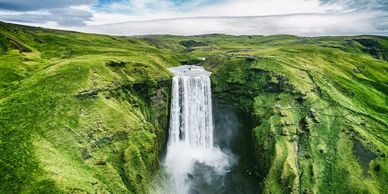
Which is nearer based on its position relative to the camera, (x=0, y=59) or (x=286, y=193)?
(x=286, y=193)

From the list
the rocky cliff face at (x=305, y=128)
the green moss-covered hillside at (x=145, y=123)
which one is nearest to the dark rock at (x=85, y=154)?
the green moss-covered hillside at (x=145, y=123)

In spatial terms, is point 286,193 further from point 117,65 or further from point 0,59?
point 0,59

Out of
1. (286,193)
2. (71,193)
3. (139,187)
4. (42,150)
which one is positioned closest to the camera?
(71,193)

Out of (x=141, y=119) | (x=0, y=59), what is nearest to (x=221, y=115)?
(x=141, y=119)

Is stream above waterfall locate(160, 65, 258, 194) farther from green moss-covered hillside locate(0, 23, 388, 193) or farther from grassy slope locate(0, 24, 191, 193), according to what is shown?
grassy slope locate(0, 24, 191, 193)

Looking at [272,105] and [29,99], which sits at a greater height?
[29,99]

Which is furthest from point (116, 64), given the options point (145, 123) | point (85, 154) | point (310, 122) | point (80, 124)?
point (310, 122)

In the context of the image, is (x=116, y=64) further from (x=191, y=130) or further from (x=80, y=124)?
(x=191, y=130)

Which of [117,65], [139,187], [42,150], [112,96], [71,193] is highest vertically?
[117,65]
